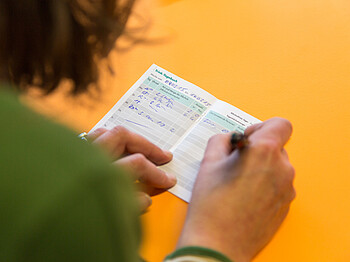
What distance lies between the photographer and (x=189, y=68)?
0.92 meters

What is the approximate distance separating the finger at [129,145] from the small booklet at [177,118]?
1.0 inches

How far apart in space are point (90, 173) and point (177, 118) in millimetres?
551

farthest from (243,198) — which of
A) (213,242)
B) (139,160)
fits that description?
(139,160)

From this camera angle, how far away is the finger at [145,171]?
2.27 ft

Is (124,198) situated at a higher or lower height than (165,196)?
lower

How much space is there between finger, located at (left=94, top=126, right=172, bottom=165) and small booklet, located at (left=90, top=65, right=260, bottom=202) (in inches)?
1.0

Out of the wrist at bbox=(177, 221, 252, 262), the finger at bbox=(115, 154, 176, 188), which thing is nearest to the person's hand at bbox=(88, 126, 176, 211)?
the finger at bbox=(115, 154, 176, 188)

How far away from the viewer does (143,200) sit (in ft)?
2.27

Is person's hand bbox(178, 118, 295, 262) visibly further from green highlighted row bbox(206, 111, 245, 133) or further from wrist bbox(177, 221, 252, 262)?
green highlighted row bbox(206, 111, 245, 133)

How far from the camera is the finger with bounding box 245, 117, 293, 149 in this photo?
26.8 inches

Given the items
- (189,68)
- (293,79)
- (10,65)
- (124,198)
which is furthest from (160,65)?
(124,198)

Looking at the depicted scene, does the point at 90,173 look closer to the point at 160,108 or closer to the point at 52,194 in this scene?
the point at 52,194

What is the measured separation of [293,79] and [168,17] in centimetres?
36

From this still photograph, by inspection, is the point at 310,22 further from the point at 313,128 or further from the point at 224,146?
the point at 224,146
